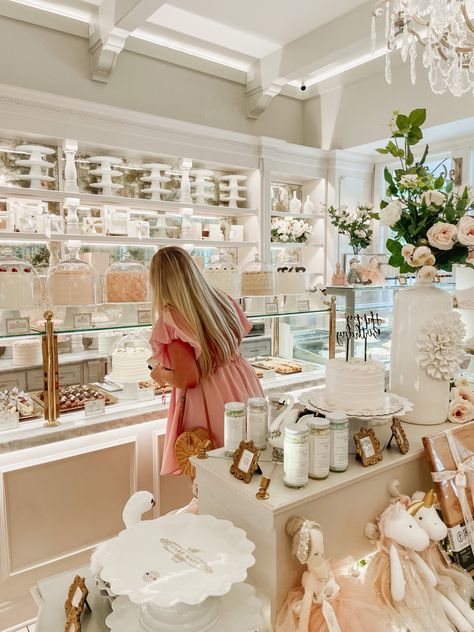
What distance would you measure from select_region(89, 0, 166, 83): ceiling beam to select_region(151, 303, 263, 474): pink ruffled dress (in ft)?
8.96

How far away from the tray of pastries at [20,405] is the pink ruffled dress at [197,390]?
655 millimetres

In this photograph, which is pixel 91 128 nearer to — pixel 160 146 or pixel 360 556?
pixel 160 146

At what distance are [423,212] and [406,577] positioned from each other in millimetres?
1113

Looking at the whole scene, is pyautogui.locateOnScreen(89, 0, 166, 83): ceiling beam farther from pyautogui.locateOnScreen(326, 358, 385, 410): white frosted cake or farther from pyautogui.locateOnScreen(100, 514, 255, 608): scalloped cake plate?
pyautogui.locateOnScreen(100, 514, 255, 608): scalloped cake plate

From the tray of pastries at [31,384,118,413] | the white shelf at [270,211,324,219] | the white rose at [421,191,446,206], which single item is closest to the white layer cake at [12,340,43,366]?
the tray of pastries at [31,384,118,413]

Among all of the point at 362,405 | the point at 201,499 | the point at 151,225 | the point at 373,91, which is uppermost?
the point at 373,91

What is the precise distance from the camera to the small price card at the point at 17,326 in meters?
1.96

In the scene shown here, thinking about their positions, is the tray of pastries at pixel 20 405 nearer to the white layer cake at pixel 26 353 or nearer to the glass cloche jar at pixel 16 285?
the white layer cake at pixel 26 353

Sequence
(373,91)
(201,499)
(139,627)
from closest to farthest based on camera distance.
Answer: (139,627)
(201,499)
(373,91)

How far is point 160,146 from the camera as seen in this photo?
4727 mm

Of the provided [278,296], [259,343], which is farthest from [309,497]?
[259,343]

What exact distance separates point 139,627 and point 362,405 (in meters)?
0.79

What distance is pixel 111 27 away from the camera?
396cm

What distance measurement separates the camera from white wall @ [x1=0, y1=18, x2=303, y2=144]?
4254 mm
